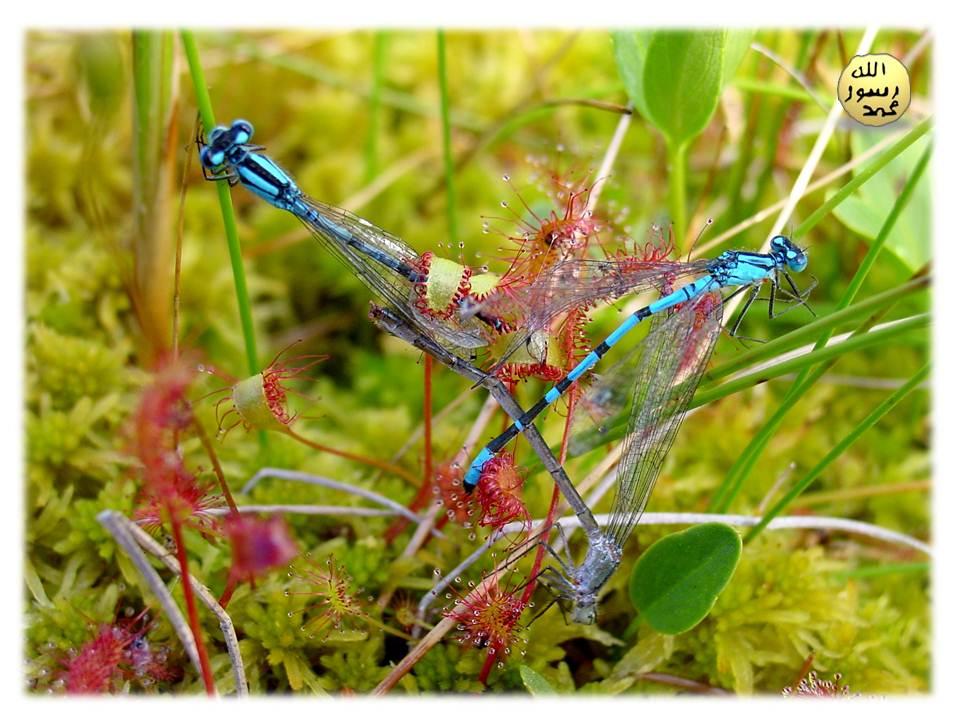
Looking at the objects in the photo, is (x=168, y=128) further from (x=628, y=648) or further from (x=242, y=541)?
(x=628, y=648)

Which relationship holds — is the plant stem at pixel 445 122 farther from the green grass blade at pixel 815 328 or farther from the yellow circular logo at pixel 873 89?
the yellow circular logo at pixel 873 89

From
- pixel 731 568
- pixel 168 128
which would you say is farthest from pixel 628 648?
pixel 168 128

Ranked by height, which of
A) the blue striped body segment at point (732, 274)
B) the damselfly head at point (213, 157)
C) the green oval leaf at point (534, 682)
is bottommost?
the green oval leaf at point (534, 682)

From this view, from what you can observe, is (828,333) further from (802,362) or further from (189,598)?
(189,598)

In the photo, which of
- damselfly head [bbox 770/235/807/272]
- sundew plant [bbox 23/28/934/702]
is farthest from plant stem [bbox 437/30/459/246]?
damselfly head [bbox 770/235/807/272]

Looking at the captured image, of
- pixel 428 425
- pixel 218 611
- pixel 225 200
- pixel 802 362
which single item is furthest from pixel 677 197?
pixel 218 611

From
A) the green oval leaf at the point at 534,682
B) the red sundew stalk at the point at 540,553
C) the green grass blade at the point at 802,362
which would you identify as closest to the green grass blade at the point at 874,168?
the green grass blade at the point at 802,362
